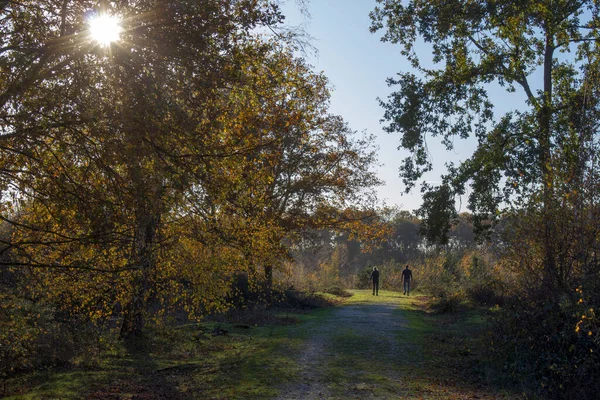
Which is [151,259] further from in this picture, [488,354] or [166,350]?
[488,354]

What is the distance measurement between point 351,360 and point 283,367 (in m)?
1.57

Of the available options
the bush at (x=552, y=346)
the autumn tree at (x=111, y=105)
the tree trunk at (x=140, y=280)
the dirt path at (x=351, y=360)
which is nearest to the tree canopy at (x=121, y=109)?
the autumn tree at (x=111, y=105)

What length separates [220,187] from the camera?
7.46 meters

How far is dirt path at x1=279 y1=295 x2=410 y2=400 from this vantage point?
28.0 feet

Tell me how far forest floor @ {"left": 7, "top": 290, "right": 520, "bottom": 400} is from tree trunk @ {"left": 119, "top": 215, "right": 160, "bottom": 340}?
58 cm

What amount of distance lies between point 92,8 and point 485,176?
14.8 meters

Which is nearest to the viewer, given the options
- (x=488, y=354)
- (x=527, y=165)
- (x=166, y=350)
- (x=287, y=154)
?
(x=488, y=354)

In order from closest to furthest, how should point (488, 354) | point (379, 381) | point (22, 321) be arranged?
1. point (22, 321)
2. point (379, 381)
3. point (488, 354)

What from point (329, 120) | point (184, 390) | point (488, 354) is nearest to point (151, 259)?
point (184, 390)

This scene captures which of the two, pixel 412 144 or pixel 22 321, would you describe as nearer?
pixel 22 321

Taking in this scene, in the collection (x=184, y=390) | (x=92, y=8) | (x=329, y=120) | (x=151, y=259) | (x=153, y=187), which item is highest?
(x=329, y=120)

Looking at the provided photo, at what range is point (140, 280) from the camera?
11703 mm

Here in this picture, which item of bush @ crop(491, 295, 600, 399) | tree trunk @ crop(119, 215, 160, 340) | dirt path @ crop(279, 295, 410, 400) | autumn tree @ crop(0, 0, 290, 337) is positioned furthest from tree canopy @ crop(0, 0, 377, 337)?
bush @ crop(491, 295, 600, 399)

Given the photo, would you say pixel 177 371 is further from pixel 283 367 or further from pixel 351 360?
pixel 351 360
